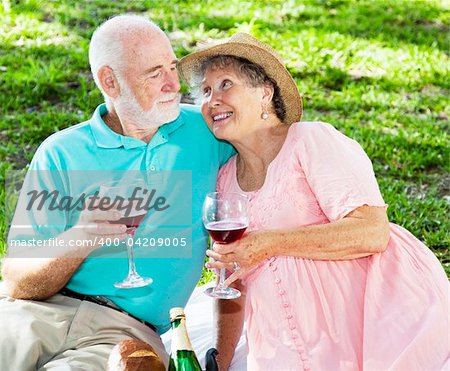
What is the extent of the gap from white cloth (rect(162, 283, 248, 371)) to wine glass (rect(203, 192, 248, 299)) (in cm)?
94

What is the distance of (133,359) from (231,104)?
1.15 meters

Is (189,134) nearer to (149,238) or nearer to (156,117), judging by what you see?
(156,117)

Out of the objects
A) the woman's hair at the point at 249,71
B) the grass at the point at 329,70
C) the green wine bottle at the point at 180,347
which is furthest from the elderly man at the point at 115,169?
the grass at the point at 329,70

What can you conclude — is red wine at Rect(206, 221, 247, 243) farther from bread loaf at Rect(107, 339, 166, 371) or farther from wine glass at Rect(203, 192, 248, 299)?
bread loaf at Rect(107, 339, 166, 371)

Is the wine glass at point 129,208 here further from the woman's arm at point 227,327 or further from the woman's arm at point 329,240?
the woman's arm at point 227,327

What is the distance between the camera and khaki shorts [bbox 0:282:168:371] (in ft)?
10.6

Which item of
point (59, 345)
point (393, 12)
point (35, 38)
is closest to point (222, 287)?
point (59, 345)

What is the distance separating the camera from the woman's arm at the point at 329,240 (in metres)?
3.15

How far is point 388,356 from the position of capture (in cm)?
312

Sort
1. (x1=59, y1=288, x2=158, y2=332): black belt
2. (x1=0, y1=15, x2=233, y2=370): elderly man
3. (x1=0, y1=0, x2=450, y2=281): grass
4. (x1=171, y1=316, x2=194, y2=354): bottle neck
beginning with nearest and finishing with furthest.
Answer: (x1=171, y1=316, x2=194, y2=354): bottle neck, (x1=0, y1=15, x2=233, y2=370): elderly man, (x1=59, y1=288, x2=158, y2=332): black belt, (x1=0, y1=0, x2=450, y2=281): grass

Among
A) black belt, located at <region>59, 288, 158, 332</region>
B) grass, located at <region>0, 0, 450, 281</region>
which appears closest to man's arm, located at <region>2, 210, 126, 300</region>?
black belt, located at <region>59, 288, 158, 332</region>

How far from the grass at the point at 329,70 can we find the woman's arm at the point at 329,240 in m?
1.89

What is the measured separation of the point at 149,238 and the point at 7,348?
77 cm

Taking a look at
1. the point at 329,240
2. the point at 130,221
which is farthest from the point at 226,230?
the point at 329,240
